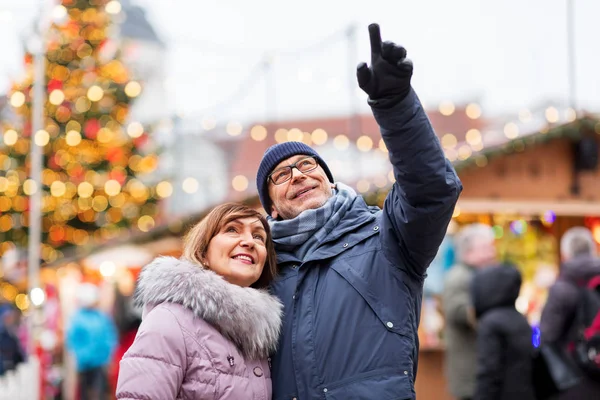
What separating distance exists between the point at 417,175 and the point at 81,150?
60.8 feet

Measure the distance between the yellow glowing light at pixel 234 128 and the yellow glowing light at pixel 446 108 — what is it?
8.56 ft

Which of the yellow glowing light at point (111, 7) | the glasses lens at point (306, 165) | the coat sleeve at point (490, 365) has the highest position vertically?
the yellow glowing light at point (111, 7)

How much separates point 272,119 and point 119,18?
496 inches

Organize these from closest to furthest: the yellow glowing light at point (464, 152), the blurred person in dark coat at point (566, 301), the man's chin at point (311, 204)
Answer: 1. the man's chin at point (311, 204)
2. the blurred person in dark coat at point (566, 301)
3. the yellow glowing light at point (464, 152)

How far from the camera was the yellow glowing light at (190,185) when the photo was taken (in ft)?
44.4

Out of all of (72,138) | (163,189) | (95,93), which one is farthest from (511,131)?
(95,93)

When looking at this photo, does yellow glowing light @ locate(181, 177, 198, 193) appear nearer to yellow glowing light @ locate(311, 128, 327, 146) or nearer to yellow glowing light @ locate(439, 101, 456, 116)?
yellow glowing light @ locate(311, 128, 327, 146)

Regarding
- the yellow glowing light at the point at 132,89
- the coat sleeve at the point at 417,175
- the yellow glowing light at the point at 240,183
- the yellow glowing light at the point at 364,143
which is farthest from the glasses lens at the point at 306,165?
the yellow glowing light at the point at 132,89

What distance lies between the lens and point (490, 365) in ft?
19.2

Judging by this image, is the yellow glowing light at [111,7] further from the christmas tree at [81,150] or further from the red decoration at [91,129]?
the red decoration at [91,129]

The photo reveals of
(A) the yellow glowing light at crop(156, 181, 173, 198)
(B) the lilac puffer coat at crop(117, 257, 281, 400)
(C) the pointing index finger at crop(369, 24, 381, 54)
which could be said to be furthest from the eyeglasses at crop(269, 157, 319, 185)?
(A) the yellow glowing light at crop(156, 181, 173, 198)

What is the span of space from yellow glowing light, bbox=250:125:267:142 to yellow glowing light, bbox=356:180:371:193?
2840 mm

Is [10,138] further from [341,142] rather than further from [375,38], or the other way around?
[375,38]

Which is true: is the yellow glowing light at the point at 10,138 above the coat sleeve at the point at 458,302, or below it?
above
